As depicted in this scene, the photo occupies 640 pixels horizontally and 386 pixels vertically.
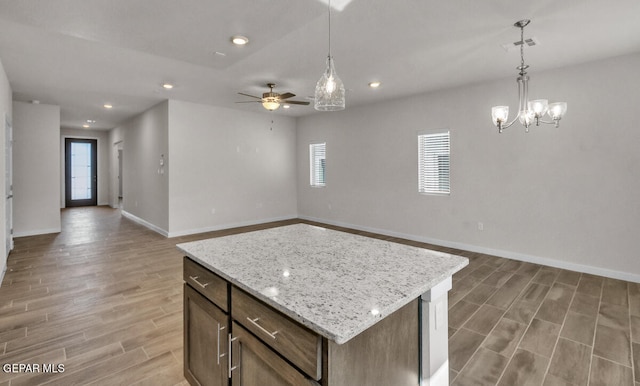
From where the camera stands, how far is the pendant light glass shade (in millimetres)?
2049

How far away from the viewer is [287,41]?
3.27 metres

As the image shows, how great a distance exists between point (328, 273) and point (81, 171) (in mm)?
12540

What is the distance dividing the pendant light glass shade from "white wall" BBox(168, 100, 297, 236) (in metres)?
4.82

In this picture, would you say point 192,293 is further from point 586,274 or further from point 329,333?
point 586,274

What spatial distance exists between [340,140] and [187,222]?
3713mm

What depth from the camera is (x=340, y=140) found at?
6984 millimetres

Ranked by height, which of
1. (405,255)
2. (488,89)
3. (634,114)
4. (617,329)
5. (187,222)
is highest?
(488,89)

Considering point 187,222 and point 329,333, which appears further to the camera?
point 187,222

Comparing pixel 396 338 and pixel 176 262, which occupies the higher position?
pixel 396 338

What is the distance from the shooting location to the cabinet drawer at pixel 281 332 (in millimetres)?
969

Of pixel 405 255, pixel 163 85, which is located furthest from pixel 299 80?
pixel 405 255

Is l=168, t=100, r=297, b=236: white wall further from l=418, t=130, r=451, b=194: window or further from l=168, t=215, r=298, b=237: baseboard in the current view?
l=418, t=130, r=451, b=194: window
